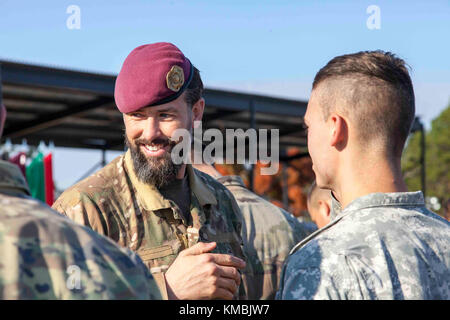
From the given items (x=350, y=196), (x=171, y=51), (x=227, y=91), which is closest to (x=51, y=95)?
(x=227, y=91)

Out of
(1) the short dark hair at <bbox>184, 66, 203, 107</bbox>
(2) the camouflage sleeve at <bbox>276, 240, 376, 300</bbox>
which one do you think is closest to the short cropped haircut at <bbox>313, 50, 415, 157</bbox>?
(2) the camouflage sleeve at <bbox>276, 240, 376, 300</bbox>

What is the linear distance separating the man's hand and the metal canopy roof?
5040 mm

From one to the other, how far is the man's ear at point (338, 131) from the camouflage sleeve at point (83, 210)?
1195mm

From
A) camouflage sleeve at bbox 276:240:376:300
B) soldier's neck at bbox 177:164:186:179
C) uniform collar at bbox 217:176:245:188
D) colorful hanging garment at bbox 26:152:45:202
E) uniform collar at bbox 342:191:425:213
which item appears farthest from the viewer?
colorful hanging garment at bbox 26:152:45:202

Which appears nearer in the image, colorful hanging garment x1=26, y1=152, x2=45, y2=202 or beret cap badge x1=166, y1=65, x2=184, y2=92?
beret cap badge x1=166, y1=65, x2=184, y2=92

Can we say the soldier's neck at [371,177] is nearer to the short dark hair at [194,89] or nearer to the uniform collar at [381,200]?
the uniform collar at [381,200]

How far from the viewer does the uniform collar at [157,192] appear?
3.04m

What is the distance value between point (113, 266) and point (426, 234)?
1.10 metres

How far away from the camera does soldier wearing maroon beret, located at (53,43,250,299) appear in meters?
2.93

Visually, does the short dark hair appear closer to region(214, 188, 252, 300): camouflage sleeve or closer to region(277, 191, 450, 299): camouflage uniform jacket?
region(214, 188, 252, 300): camouflage sleeve

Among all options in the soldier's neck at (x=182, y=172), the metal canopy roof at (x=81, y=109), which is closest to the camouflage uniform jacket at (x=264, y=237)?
the soldier's neck at (x=182, y=172)
